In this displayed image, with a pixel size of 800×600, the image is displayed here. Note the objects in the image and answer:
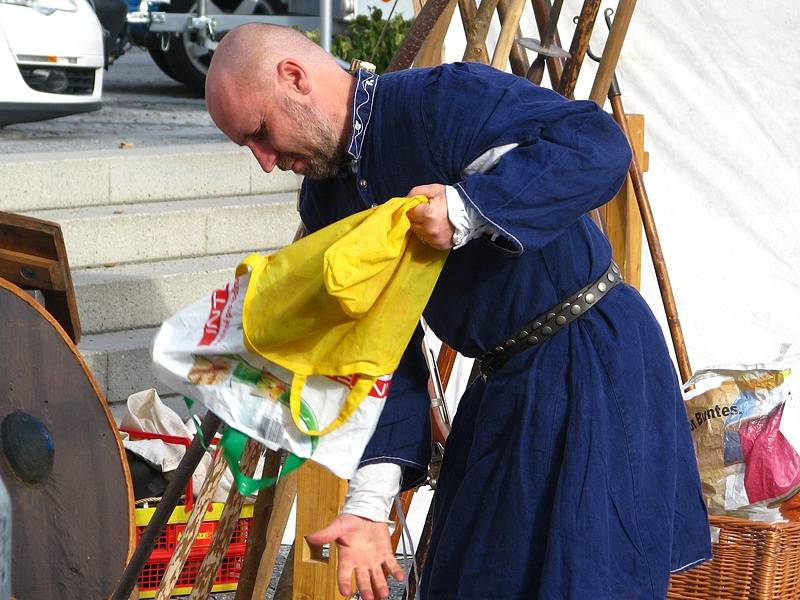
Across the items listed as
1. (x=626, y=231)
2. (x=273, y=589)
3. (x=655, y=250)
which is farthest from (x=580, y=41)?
(x=273, y=589)

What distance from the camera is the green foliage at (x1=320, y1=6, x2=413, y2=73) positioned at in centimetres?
563

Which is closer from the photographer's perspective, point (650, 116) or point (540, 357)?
point (540, 357)

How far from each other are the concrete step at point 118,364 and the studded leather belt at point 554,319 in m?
2.30

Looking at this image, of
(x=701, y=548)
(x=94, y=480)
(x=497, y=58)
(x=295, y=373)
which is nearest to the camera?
(x=295, y=373)

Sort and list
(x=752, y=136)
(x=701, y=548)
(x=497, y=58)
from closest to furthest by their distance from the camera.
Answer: (x=701, y=548) → (x=497, y=58) → (x=752, y=136)

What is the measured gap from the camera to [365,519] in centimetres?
155

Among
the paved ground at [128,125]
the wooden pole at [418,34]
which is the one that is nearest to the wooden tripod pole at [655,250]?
the wooden pole at [418,34]

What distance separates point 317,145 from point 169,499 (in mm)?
790

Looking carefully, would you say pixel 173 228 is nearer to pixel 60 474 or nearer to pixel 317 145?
pixel 60 474

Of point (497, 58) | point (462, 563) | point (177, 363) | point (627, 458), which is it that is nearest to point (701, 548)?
point (627, 458)

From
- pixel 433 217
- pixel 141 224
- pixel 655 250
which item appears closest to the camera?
pixel 433 217

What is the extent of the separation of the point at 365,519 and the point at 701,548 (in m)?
0.50

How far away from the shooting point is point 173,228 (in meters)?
4.31

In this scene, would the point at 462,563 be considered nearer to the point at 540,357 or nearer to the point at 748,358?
the point at 540,357
